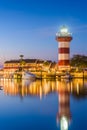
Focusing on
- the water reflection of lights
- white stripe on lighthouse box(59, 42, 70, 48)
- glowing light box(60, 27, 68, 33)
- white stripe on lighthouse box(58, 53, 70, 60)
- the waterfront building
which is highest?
glowing light box(60, 27, 68, 33)

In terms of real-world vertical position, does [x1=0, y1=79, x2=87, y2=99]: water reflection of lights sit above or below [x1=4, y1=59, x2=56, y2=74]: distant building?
below

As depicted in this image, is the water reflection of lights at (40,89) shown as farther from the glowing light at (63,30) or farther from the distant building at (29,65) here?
the distant building at (29,65)

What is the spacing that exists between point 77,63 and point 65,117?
71862mm

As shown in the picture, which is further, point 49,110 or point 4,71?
point 4,71

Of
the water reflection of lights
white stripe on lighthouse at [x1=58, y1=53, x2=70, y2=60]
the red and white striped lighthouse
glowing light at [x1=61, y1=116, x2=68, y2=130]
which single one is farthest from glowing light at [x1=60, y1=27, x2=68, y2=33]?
glowing light at [x1=61, y1=116, x2=68, y2=130]

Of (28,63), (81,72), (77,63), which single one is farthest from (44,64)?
(81,72)

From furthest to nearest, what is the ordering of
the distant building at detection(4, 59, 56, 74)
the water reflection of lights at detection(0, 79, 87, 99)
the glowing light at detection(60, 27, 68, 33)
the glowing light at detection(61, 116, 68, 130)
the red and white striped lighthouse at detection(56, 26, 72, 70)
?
the distant building at detection(4, 59, 56, 74) < the glowing light at detection(60, 27, 68, 33) < the red and white striped lighthouse at detection(56, 26, 72, 70) < the water reflection of lights at detection(0, 79, 87, 99) < the glowing light at detection(61, 116, 68, 130)

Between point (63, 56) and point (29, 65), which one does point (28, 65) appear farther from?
point (63, 56)

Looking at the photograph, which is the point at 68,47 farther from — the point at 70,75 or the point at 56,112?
the point at 56,112

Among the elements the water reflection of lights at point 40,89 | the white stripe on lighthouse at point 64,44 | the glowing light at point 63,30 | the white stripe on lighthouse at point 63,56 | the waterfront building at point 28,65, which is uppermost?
the glowing light at point 63,30

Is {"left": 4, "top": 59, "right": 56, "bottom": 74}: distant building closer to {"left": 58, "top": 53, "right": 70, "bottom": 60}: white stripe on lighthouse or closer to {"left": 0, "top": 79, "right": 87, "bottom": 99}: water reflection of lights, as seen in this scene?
{"left": 58, "top": 53, "right": 70, "bottom": 60}: white stripe on lighthouse

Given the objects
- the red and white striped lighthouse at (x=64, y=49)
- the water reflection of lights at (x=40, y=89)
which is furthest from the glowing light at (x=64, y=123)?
the red and white striped lighthouse at (x=64, y=49)

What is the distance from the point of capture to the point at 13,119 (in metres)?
16.7

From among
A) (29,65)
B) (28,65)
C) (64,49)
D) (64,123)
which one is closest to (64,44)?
(64,49)
